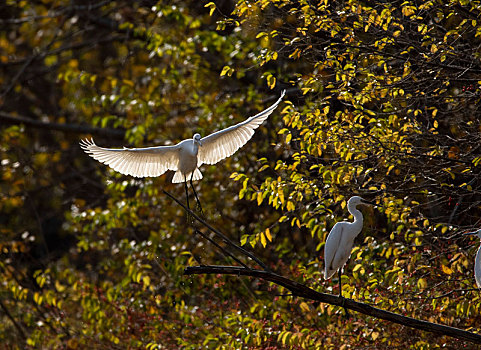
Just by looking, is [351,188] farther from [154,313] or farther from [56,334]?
[56,334]

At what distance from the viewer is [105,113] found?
10.5 metres

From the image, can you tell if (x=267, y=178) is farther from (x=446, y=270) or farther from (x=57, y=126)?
(x=57, y=126)

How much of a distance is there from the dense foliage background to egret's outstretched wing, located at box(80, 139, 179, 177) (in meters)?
1.03

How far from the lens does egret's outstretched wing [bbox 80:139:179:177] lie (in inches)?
184

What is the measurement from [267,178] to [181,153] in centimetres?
120

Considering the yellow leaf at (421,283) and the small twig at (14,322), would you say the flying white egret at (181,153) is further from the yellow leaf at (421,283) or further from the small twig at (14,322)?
the small twig at (14,322)

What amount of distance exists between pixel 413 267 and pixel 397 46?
1.92 metres

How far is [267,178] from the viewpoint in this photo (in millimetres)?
5695

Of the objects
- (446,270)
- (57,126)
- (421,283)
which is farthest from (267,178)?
(57,126)

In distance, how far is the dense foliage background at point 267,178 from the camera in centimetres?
545

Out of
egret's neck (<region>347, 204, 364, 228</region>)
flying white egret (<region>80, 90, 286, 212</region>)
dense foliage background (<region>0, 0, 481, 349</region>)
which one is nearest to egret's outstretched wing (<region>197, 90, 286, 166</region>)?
flying white egret (<region>80, 90, 286, 212</region>)

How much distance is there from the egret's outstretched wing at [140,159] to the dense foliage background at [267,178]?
103cm

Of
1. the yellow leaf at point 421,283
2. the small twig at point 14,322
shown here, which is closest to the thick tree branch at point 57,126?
the small twig at point 14,322

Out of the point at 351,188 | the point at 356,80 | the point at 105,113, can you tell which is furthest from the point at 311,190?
the point at 105,113
